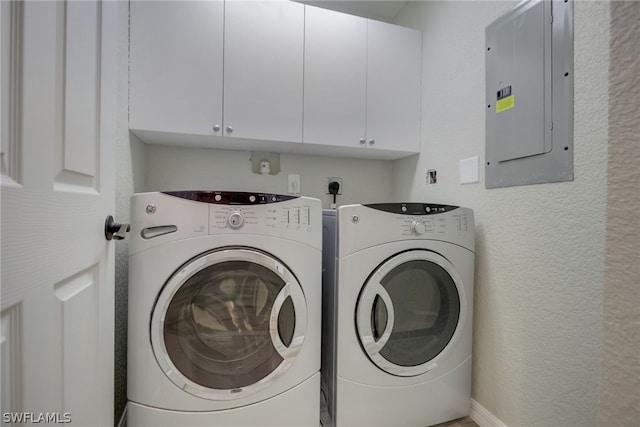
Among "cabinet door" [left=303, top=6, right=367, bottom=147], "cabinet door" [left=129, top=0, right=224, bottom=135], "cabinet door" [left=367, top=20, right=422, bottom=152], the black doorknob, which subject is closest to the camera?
the black doorknob

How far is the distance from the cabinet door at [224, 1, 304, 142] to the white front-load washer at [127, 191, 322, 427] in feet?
1.89

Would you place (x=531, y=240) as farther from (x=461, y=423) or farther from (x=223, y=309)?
(x=223, y=309)

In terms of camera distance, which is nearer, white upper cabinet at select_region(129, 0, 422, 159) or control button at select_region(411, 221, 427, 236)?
control button at select_region(411, 221, 427, 236)

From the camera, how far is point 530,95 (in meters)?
1.09

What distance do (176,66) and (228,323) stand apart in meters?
1.19

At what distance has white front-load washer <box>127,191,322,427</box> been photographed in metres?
0.95

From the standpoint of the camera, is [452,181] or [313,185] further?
[313,185]

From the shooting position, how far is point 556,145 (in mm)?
1005

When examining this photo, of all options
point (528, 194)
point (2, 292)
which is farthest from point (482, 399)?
point (2, 292)

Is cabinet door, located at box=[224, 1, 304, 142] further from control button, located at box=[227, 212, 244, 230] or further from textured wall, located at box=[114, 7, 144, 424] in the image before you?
control button, located at box=[227, 212, 244, 230]

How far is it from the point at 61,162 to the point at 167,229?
449 mm

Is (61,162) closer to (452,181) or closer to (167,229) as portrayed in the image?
(167,229)

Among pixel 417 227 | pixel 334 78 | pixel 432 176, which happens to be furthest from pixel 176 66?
pixel 432 176

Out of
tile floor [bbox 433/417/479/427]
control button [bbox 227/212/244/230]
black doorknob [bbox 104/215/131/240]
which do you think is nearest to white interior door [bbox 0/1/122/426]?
black doorknob [bbox 104/215/131/240]
